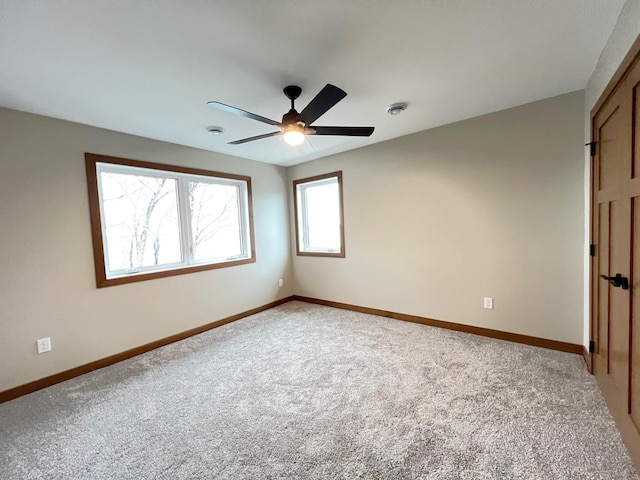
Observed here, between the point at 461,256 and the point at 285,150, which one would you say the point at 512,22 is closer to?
the point at 461,256

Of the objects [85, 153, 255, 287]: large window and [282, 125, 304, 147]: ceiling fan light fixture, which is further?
[85, 153, 255, 287]: large window

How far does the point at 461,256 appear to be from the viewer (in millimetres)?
3145

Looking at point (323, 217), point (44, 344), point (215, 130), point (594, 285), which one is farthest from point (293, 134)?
point (44, 344)

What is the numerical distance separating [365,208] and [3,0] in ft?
11.2

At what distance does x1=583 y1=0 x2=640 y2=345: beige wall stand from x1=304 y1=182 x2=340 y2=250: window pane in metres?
2.71

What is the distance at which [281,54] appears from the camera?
176 cm

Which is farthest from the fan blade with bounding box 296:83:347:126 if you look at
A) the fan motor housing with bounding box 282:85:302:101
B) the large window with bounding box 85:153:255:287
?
the large window with bounding box 85:153:255:287

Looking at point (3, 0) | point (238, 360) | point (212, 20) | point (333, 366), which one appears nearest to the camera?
point (3, 0)

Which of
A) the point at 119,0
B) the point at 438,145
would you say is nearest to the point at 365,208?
the point at 438,145

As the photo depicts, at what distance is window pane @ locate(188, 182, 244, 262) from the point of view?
12.1 ft

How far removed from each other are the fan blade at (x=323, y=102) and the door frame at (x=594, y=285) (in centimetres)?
146

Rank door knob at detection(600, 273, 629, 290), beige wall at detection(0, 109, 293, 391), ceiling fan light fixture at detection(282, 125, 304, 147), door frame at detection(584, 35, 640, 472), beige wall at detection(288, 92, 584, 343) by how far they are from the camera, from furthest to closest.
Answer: beige wall at detection(288, 92, 584, 343)
beige wall at detection(0, 109, 293, 391)
ceiling fan light fixture at detection(282, 125, 304, 147)
door knob at detection(600, 273, 629, 290)
door frame at detection(584, 35, 640, 472)

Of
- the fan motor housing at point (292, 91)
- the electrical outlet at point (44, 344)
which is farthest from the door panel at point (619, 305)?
the electrical outlet at point (44, 344)

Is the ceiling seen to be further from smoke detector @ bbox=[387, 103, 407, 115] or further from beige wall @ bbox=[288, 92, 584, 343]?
beige wall @ bbox=[288, 92, 584, 343]
